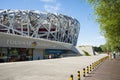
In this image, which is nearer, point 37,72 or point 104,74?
point 104,74

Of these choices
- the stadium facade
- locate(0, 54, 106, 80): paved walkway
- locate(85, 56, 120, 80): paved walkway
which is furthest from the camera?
the stadium facade

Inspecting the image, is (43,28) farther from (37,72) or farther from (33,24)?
(37,72)

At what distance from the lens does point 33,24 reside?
87500mm

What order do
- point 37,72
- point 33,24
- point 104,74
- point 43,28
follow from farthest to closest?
1. point 43,28
2. point 33,24
3. point 37,72
4. point 104,74

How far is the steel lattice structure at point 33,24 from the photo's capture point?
84188 mm

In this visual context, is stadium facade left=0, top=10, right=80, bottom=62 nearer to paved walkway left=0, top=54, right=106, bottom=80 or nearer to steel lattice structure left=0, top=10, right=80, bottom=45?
steel lattice structure left=0, top=10, right=80, bottom=45

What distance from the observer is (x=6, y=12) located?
8919 centimetres

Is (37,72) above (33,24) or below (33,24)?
below

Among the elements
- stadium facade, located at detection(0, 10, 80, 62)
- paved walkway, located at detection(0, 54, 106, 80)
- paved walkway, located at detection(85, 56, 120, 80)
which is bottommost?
paved walkway, located at detection(85, 56, 120, 80)

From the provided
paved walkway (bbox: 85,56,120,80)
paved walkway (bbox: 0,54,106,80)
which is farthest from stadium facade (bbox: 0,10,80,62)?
paved walkway (bbox: 85,56,120,80)

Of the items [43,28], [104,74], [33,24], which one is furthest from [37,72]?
[43,28]

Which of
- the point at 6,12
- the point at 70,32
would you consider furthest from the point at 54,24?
the point at 6,12

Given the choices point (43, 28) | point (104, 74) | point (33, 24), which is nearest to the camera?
point (104, 74)

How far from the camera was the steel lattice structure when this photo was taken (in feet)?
276
